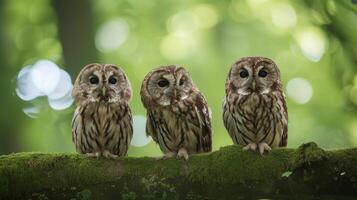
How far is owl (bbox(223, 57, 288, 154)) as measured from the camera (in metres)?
5.39

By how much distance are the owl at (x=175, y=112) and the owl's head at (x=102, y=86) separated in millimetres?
214

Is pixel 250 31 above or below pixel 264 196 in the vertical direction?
above

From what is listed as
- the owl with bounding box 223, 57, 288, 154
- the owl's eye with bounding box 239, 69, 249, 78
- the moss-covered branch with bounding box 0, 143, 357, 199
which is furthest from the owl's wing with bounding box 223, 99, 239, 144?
the moss-covered branch with bounding box 0, 143, 357, 199

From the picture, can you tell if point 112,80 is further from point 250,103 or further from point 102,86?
point 250,103

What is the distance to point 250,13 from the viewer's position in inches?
451

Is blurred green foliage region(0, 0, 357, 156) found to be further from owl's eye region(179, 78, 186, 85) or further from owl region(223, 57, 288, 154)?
owl's eye region(179, 78, 186, 85)

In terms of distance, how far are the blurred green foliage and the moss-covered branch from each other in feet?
8.25

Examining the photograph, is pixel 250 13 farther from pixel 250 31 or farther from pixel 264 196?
pixel 264 196

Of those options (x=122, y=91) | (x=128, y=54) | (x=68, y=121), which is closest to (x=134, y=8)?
(x=128, y=54)

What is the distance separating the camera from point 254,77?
5.42 metres

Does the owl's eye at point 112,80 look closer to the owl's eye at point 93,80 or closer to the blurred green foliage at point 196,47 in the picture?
the owl's eye at point 93,80

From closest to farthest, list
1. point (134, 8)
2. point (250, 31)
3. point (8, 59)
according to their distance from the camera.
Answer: point (8, 59)
point (134, 8)
point (250, 31)

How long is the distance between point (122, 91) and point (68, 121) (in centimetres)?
275

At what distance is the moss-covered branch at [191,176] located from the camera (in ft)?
12.8
